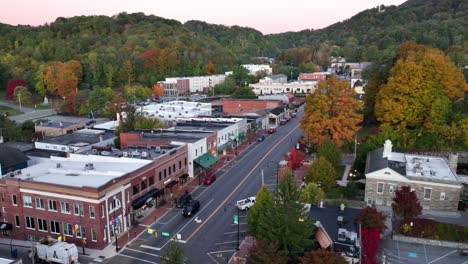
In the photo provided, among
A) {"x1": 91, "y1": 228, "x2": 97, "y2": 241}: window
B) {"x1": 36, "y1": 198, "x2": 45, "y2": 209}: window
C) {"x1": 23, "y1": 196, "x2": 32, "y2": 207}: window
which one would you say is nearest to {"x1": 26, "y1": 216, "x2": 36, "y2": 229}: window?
{"x1": 23, "y1": 196, "x2": 32, "y2": 207}: window

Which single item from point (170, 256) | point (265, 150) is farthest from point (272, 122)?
point (170, 256)

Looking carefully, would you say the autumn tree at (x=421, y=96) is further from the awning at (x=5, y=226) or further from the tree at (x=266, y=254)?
the awning at (x=5, y=226)

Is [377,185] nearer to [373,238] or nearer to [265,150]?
[373,238]

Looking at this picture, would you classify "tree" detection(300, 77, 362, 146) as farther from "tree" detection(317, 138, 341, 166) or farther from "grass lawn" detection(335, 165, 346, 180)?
"tree" detection(317, 138, 341, 166)

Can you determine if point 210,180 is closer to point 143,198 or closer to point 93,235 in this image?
point 143,198

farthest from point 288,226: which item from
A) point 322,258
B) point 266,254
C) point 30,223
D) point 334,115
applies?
point 334,115

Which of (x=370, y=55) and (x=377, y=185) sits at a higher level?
(x=370, y=55)
